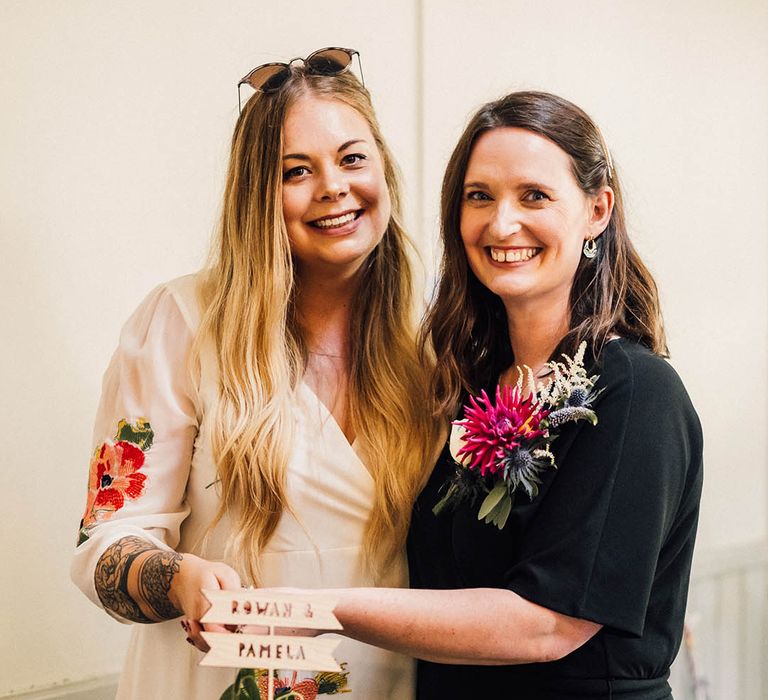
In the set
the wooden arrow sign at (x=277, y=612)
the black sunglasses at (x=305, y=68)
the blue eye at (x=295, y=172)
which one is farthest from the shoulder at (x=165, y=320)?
the wooden arrow sign at (x=277, y=612)

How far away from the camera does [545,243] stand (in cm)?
165

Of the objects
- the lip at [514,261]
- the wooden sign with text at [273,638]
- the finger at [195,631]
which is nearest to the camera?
the wooden sign with text at [273,638]

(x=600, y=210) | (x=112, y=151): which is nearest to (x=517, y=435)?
(x=600, y=210)

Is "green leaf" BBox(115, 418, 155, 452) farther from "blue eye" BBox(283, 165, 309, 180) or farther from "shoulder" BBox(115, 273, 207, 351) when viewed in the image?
"blue eye" BBox(283, 165, 309, 180)

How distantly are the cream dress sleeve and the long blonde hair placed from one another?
6 cm

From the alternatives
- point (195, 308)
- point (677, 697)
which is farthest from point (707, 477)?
point (195, 308)

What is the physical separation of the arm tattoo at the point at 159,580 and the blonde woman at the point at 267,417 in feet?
0.19

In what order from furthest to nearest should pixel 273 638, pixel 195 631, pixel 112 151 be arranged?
pixel 112 151 < pixel 195 631 < pixel 273 638

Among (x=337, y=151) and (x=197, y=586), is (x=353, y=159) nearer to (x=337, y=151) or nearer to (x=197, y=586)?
(x=337, y=151)

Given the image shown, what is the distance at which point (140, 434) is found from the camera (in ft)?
5.58

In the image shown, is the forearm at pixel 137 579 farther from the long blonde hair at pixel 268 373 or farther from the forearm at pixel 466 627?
the forearm at pixel 466 627

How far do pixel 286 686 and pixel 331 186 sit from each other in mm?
803

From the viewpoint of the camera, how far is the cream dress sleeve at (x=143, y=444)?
1.68 m

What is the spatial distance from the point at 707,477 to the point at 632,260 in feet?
6.16
